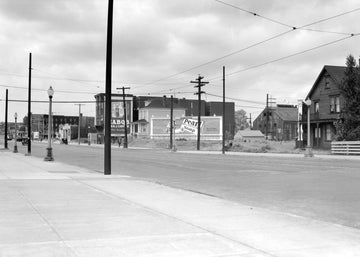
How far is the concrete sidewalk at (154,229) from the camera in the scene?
256 inches

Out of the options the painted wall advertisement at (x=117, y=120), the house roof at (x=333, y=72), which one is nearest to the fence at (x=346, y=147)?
the house roof at (x=333, y=72)

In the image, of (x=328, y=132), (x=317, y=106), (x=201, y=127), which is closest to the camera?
(x=328, y=132)

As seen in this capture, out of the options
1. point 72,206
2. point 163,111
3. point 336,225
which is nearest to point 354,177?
point 336,225

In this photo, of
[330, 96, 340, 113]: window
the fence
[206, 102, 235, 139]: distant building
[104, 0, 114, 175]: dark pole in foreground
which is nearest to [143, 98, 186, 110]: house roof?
[206, 102, 235, 139]: distant building

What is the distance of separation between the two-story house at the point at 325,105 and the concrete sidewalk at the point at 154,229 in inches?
1693

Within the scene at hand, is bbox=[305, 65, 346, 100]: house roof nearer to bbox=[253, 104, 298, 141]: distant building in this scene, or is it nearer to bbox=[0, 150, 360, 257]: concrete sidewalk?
bbox=[0, 150, 360, 257]: concrete sidewalk

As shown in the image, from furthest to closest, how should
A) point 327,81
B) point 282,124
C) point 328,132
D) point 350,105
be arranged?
1. point 282,124
2. point 327,81
3. point 328,132
4. point 350,105

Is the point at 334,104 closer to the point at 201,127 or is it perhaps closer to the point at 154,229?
the point at 201,127

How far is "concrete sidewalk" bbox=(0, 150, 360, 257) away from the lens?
21.4 feet

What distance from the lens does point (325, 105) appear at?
54031 millimetres

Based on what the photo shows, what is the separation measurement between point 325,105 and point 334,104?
1.64 meters

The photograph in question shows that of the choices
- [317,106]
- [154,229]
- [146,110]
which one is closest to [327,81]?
[317,106]

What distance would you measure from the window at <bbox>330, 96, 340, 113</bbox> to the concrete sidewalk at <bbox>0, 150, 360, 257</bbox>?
141 feet

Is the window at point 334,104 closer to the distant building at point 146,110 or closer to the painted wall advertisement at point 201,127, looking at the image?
the painted wall advertisement at point 201,127
